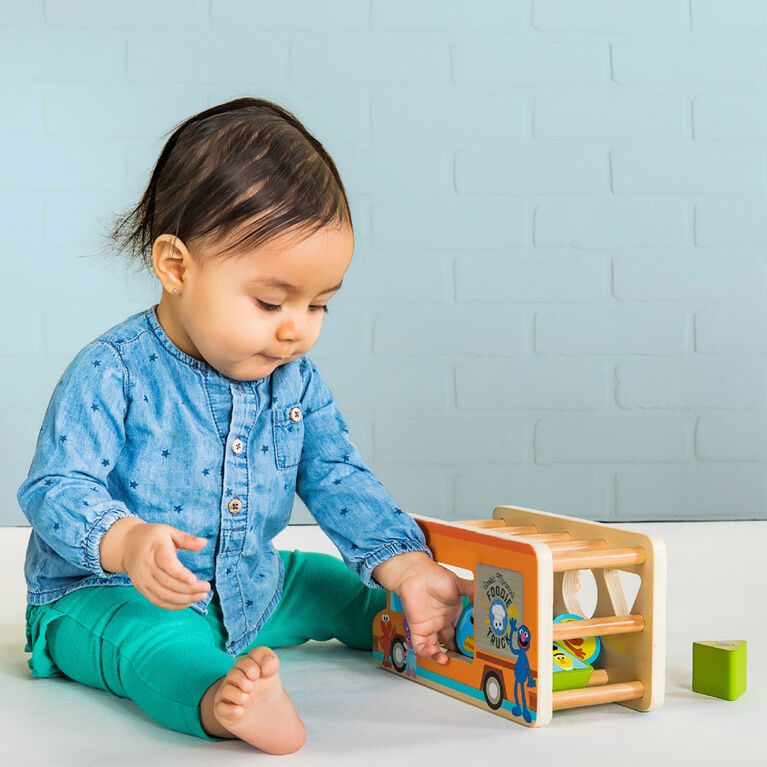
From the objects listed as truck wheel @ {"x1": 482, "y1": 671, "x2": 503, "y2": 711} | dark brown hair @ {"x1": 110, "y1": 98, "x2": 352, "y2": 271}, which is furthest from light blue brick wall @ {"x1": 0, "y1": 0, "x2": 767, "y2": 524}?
truck wheel @ {"x1": 482, "y1": 671, "x2": 503, "y2": 711}

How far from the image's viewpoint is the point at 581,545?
0.95 m

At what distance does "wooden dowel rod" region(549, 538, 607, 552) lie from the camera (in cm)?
94

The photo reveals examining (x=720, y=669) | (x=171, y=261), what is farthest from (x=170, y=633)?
(x=720, y=669)

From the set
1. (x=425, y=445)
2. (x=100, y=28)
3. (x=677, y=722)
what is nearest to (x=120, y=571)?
(x=677, y=722)

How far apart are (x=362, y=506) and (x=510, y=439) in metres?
1.18

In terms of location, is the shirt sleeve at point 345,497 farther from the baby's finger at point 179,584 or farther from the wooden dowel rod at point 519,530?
the baby's finger at point 179,584

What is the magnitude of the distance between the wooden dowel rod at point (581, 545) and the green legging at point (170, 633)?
10.0 inches

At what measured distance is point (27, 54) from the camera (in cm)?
212

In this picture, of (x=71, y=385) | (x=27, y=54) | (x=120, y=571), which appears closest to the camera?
(x=120, y=571)

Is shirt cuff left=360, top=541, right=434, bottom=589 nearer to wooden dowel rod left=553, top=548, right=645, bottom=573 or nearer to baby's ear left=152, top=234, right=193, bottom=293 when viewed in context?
wooden dowel rod left=553, top=548, right=645, bottom=573

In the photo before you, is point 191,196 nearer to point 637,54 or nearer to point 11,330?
point 11,330

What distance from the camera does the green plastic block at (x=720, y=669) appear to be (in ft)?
3.07

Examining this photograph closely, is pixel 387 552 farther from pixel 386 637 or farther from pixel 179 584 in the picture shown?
pixel 179 584

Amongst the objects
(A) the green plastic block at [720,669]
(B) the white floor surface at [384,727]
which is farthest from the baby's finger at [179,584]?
(A) the green plastic block at [720,669]
